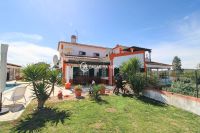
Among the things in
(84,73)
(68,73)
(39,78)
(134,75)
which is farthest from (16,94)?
(84,73)

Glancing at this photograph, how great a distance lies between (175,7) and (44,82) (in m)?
13.5

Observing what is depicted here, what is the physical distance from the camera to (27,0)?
1206 centimetres

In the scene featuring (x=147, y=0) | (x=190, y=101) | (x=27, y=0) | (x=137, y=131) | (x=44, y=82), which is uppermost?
(x=147, y=0)

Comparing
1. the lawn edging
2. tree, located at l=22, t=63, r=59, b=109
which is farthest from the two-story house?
tree, located at l=22, t=63, r=59, b=109

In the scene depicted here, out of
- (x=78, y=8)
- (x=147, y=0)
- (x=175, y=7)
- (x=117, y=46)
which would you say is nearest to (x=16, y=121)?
(x=78, y=8)

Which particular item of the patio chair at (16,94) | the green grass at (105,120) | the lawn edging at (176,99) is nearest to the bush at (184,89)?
the lawn edging at (176,99)

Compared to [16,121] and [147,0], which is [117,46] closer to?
[147,0]

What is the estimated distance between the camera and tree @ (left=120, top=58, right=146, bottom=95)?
1455 centimetres

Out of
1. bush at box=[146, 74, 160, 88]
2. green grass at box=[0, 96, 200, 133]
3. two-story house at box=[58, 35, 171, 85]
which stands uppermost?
two-story house at box=[58, 35, 171, 85]

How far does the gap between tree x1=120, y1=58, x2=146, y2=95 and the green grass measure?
11.9 feet

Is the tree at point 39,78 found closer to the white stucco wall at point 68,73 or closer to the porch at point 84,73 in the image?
the porch at point 84,73

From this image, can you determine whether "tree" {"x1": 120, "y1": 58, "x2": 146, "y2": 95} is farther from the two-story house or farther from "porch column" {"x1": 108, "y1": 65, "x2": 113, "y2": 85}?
"porch column" {"x1": 108, "y1": 65, "x2": 113, "y2": 85}

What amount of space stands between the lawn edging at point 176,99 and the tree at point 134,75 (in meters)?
1.09

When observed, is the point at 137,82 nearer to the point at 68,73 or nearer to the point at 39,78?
the point at 39,78
